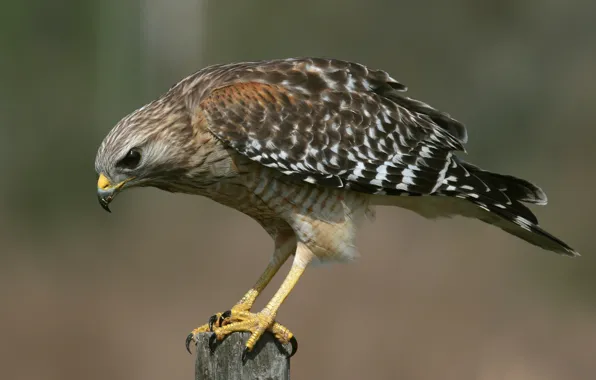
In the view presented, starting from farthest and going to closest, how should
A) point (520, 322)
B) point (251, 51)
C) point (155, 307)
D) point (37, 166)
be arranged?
point (251, 51) → point (37, 166) → point (155, 307) → point (520, 322)

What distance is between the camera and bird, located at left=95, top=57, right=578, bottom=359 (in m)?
4.46

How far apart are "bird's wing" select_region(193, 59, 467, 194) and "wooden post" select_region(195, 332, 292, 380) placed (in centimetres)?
94

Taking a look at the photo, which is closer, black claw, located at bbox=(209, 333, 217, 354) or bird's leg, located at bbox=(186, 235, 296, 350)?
black claw, located at bbox=(209, 333, 217, 354)

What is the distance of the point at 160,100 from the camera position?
479 cm

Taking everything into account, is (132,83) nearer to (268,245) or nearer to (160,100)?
(268,245)

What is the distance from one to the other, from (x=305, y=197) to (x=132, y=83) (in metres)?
10.9

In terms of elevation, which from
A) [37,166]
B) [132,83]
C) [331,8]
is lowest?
[37,166]

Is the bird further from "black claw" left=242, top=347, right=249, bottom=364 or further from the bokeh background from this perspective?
the bokeh background

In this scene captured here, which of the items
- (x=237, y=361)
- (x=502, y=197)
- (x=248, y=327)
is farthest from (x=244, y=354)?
(x=502, y=197)

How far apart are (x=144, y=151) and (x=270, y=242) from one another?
5684 mm

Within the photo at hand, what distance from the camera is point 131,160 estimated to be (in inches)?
174

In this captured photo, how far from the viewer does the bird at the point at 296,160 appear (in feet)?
14.6

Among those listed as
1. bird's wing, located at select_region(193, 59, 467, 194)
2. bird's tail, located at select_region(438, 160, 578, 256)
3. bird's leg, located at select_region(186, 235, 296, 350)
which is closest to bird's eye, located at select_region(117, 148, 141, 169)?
bird's wing, located at select_region(193, 59, 467, 194)

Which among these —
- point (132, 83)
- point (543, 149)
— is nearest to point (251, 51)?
point (132, 83)
